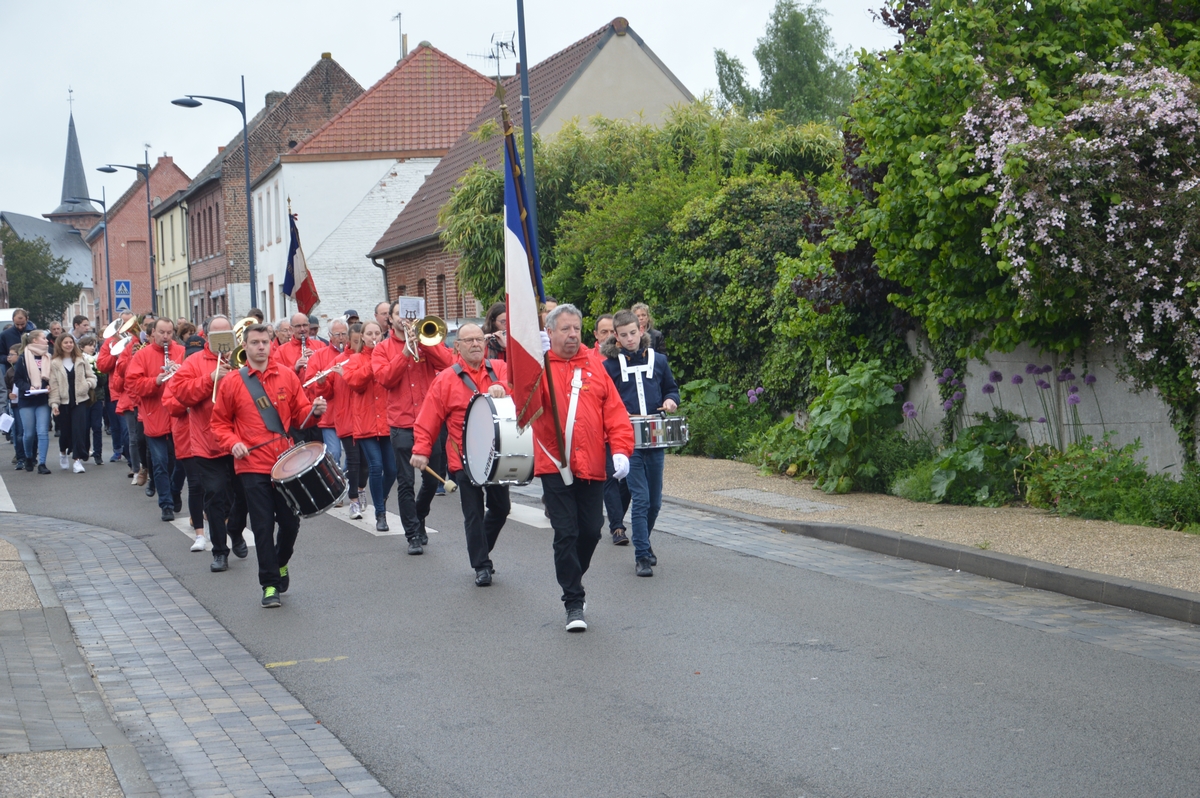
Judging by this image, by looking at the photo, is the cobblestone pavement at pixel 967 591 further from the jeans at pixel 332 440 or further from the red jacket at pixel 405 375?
the jeans at pixel 332 440

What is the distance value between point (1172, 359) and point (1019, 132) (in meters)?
2.18

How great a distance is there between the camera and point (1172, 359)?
34.5 ft

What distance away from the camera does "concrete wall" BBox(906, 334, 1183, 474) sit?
1088 centimetres

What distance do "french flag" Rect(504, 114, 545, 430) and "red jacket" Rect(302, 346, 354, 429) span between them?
15.0 ft

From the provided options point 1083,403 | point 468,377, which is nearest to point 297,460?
point 468,377

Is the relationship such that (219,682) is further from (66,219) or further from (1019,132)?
(66,219)

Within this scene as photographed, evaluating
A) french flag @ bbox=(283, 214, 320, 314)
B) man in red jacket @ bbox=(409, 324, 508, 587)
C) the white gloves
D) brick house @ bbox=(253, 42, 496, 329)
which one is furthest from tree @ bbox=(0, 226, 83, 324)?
the white gloves

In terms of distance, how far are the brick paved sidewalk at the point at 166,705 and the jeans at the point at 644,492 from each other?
2.97 m

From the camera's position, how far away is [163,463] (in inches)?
510

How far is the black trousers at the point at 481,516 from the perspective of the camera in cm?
911

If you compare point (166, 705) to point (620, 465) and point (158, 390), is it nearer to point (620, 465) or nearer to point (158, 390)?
point (620, 465)

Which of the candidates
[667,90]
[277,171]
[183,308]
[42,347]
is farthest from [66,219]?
[42,347]

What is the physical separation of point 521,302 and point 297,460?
2119mm

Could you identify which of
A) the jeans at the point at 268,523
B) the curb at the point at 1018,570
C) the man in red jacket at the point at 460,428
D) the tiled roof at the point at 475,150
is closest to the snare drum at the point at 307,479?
the jeans at the point at 268,523
